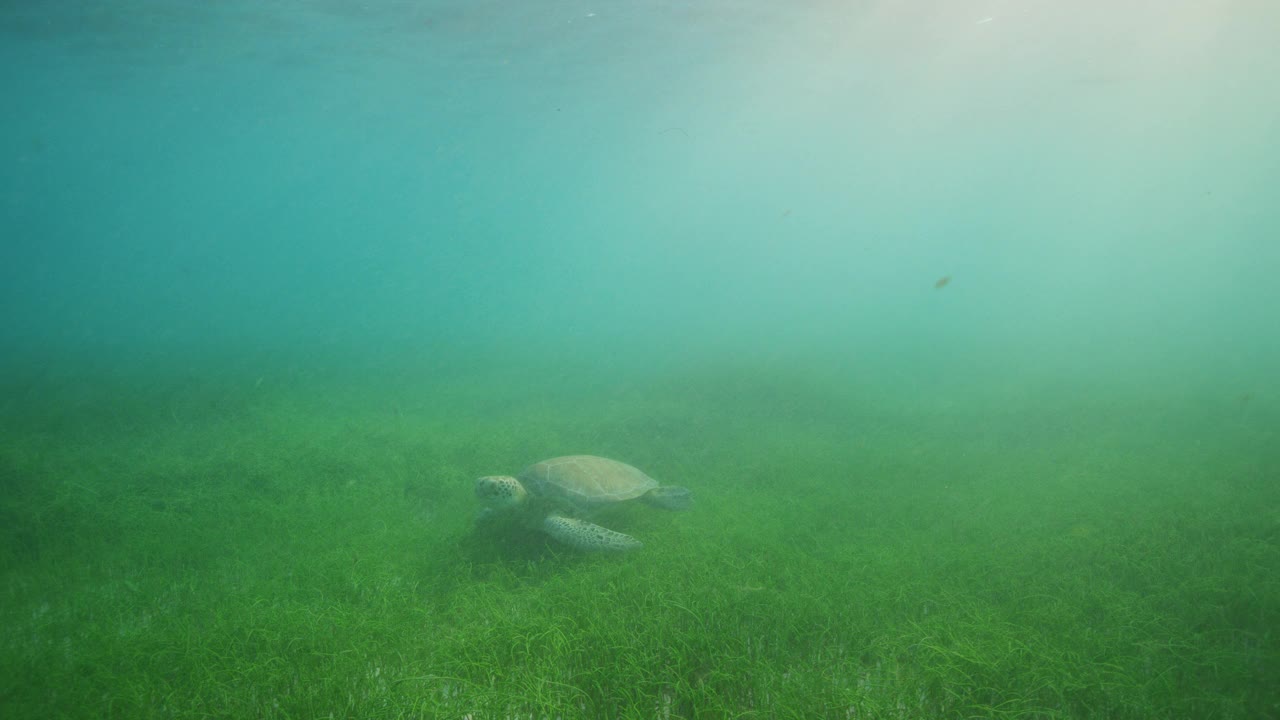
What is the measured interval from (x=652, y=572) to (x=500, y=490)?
182 cm

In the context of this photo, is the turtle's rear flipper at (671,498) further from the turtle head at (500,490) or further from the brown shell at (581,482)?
the turtle head at (500,490)

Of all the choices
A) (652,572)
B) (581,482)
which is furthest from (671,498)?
(652,572)

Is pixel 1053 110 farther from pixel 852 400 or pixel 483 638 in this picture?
pixel 483 638

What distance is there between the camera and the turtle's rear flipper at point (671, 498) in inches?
252

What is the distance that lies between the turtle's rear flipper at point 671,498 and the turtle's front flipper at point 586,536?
1.14 metres

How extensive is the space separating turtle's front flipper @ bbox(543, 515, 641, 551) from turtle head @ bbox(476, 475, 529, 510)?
488mm

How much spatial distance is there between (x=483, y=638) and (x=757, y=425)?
25.0ft

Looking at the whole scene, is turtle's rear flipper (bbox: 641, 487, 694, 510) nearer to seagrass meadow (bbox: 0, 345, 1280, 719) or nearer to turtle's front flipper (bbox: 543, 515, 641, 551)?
seagrass meadow (bbox: 0, 345, 1280, 719)

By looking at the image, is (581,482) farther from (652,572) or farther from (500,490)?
(652,572)

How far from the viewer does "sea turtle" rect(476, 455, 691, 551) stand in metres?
5.29

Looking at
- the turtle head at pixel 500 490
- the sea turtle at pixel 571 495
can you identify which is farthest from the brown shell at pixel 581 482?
the turtle head at pixel 500 490

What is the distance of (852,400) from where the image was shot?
506 inches

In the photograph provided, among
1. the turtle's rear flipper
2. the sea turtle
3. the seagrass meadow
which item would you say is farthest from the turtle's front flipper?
the turtle's rear flipper

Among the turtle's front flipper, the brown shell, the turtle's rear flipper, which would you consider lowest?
the turtle's rear flipper
